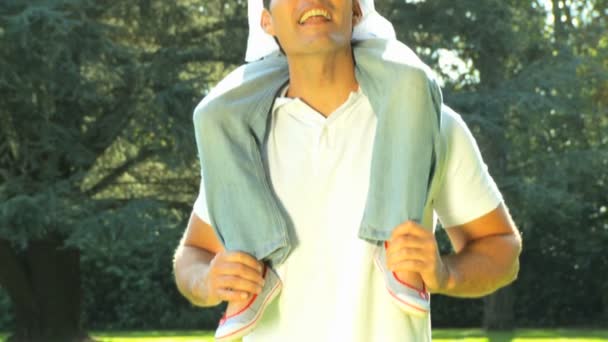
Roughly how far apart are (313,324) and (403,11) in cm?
1357

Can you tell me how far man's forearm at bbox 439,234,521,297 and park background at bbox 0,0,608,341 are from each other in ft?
37.1

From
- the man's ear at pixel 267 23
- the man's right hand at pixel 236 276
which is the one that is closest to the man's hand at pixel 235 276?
the man's right hand at pixel 236 276

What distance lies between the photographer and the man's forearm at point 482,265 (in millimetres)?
1927

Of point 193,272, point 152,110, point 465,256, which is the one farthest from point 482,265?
point 152,110

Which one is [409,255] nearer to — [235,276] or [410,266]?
[410,266]

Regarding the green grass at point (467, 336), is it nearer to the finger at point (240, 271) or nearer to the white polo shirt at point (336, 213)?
the white polo shirt at point (336, 213)

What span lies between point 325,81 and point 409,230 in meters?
0.35

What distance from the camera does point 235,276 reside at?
6.19 ft

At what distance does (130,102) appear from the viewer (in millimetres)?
14703

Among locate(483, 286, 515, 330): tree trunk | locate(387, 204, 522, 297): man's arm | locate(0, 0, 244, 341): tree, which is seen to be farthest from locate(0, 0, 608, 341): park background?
locate(387, 204, 522, 297): man's arm

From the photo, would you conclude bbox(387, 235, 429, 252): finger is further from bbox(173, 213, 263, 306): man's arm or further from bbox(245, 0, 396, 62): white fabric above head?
bbox(245, 0, 396, 62): white fabric above head

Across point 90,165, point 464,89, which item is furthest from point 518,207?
point 90,165

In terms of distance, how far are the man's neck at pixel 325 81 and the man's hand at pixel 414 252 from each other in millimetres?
309

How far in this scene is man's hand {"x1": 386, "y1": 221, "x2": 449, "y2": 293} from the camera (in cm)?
181
